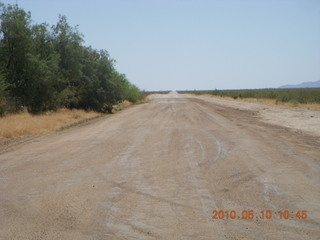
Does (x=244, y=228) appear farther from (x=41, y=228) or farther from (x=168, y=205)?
(x=41, y=228)

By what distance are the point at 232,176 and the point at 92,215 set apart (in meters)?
3.65

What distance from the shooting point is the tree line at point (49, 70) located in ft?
84.1

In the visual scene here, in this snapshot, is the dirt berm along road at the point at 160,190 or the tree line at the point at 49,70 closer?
the dirt berm along road at the point at 160,190

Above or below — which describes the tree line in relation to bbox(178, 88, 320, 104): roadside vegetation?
above

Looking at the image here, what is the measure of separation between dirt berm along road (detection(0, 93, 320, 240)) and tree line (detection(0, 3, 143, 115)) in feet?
48.3

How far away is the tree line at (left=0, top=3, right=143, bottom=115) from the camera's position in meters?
Answer: 25.6

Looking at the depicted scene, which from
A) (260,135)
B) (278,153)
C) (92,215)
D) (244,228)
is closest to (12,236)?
(92,215)

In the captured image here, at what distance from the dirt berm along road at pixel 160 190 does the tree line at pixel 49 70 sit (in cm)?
1473
